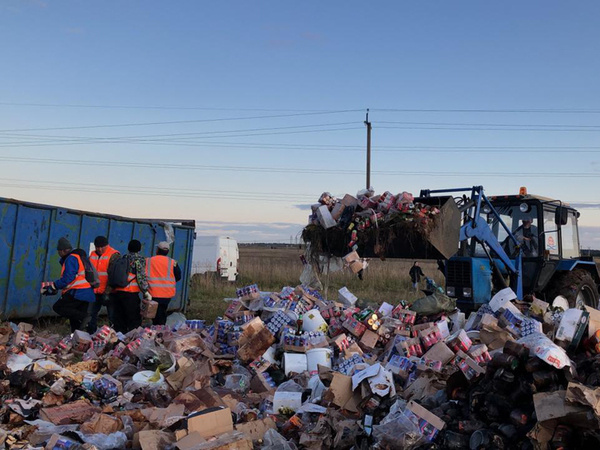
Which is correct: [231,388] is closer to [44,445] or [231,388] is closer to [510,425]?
[44,445]

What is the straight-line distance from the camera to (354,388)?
5246mm

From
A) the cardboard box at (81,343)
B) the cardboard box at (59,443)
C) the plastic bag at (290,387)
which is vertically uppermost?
the cardboard box at (81,343)

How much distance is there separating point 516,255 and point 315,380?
173 inches

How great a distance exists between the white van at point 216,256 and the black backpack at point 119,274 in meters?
12.7

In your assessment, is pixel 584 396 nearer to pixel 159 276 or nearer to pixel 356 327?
pixel 356 327

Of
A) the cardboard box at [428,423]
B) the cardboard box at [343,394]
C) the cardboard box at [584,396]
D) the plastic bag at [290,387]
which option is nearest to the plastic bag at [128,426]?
the plastic bag at [290,387]

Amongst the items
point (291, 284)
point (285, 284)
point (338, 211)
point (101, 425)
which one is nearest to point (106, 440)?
point (101, 425)

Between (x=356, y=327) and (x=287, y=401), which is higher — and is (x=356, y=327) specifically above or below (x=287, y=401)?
above

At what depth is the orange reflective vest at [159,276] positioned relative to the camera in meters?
8.52

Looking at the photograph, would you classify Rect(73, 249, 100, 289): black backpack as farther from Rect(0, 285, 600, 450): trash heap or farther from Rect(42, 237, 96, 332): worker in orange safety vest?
Rect(0, 285, 600, 450): trash heap

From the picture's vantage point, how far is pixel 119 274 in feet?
26.9

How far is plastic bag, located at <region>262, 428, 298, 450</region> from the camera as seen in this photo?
4.53 meters

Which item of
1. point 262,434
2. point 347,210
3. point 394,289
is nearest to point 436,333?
point 347,210

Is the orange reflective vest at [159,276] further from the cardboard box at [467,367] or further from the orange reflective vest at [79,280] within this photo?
the cardboard box at [467,367]
